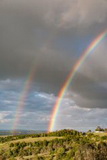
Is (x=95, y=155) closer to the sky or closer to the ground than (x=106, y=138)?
closer to the ground

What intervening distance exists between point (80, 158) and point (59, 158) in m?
26.6

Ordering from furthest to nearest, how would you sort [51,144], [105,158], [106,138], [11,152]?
[106,138] < [51,144] < [11,152] < [105,158]

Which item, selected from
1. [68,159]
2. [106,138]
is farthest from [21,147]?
[68,159]

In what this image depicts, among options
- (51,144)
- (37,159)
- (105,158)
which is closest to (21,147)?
(51,144)

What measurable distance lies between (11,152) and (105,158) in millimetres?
79113

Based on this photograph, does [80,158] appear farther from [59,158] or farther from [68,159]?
→ [59,158]

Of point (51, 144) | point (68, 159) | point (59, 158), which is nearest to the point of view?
point (68, 159)

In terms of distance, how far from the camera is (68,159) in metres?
98.4

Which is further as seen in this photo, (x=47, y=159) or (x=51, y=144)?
(x=51, y=144)

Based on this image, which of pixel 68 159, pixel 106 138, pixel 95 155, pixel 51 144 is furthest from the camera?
pixel 106 138

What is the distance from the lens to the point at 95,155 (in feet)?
269

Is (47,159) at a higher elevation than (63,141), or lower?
lower

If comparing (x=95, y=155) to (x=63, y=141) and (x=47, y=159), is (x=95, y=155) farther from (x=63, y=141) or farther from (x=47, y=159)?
(x=63, y=141)

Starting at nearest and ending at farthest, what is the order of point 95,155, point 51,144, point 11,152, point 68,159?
point 95,155 → point 68,159 → point 11,152 → point 51,144
